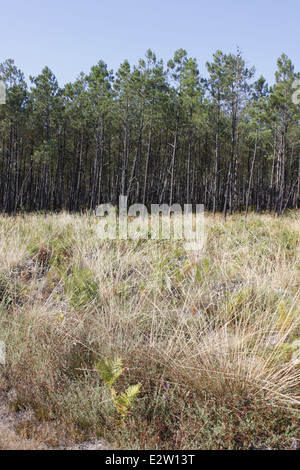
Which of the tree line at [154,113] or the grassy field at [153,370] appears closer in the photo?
the grassy field at [153,370]

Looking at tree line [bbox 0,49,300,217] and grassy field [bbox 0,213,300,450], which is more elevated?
tree line [bbox 0,49,300,217]

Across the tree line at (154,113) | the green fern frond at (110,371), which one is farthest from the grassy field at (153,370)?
the tree line at (154,113)

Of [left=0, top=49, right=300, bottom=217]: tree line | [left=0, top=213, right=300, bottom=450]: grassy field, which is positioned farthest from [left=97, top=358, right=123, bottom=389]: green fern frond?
[left=0, top=49, right=300, bottom=217]: tree line

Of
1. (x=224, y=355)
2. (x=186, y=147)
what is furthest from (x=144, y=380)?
(x=186, y=147)

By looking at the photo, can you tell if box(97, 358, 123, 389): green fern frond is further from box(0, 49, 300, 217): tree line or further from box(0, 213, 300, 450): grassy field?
box(0, 49, 300, 217): tree line

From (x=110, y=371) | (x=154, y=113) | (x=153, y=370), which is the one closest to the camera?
(x=110, y=371)

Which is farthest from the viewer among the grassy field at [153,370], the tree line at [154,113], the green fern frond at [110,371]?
the tree line at [154,113]

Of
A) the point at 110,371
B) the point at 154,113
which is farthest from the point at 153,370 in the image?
the point at 154,113

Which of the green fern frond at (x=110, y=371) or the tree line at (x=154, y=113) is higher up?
the tree line at (x=154, y=113)

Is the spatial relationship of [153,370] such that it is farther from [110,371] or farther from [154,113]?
[154,113]

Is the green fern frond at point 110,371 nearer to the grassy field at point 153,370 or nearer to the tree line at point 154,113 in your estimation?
the grassy field at point 153,370

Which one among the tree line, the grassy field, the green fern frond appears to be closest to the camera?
the grassy field

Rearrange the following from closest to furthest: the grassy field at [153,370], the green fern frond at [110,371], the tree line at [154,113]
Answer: the grassy field at [153,370] → the green fern frond at [110,371] → the tree line at [154,113]

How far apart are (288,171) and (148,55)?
60.8ft
